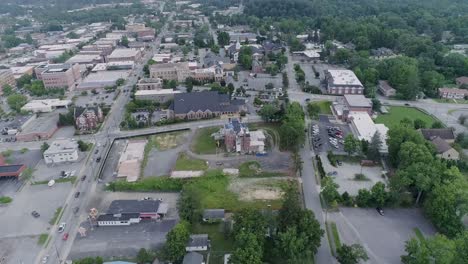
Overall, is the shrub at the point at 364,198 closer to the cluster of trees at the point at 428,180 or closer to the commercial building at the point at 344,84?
the cluster of trees at the point at 428,180

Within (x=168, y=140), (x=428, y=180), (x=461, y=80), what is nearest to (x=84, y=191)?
(x=168, y=140)

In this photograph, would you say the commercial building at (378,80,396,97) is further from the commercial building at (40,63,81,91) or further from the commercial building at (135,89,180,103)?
the commercial building at (40,63,81,91)

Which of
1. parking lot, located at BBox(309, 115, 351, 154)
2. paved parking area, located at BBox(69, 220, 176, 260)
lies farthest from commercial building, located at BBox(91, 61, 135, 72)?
paved parking area, located at BBox(69, 220, 176, 260)

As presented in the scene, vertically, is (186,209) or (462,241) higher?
(462,241)

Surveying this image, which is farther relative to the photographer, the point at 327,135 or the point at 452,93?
the point at 452,93

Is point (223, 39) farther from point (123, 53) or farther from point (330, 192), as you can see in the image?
point (330, 192)

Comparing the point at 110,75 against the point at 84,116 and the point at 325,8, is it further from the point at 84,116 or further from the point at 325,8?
the point at 325,8

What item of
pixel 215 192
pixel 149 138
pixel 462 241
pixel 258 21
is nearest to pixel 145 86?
pixel 149 138
